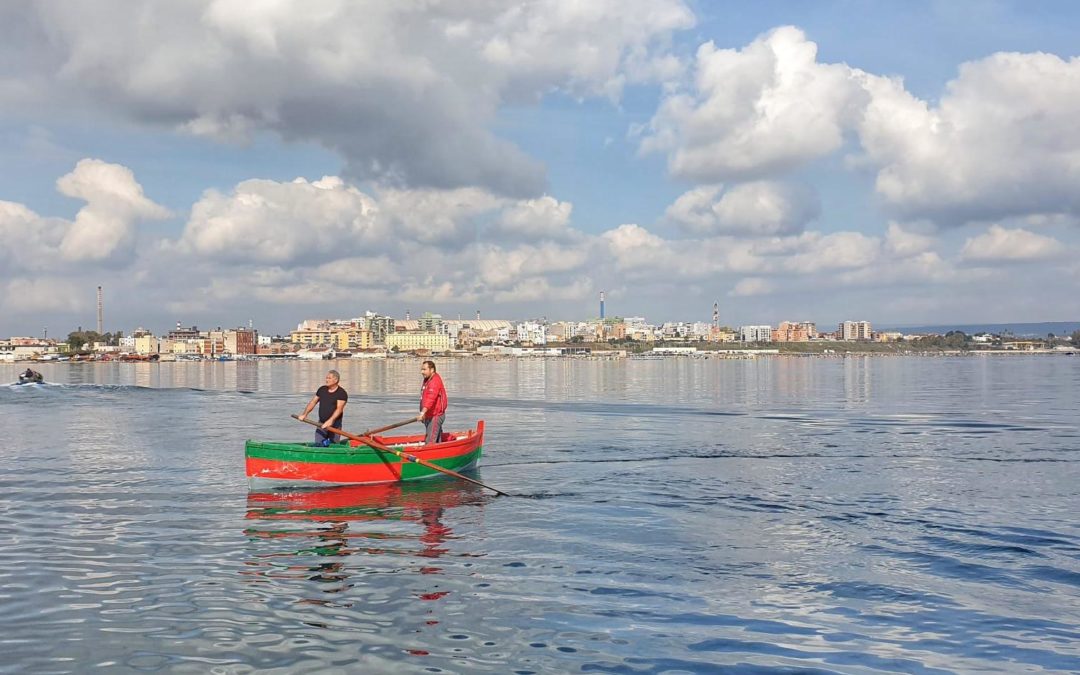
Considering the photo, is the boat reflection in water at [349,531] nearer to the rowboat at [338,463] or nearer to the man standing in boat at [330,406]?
the rowboat at [338,463]

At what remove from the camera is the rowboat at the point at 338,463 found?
2205 centimetres

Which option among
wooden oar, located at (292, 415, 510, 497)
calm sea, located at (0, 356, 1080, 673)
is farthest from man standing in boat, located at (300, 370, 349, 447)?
calm sea, located at (0, 356, 1080, 673)

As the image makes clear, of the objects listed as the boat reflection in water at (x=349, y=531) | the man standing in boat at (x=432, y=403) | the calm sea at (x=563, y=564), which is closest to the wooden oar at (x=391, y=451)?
the boat reflection in water at (x=349, y=531)

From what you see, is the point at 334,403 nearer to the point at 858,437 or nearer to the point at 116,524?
the point at 116,524

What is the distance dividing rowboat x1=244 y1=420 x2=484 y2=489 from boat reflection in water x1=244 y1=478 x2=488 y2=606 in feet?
0.85

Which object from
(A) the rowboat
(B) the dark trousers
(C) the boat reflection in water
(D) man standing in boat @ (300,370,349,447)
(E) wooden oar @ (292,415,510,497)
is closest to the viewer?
(C) the boat reflection in water

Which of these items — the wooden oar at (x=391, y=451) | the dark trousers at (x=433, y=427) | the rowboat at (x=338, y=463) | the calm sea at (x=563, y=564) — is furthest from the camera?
the dark trousers at (x=433, y=427)

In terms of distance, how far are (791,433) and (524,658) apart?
31.2 meters

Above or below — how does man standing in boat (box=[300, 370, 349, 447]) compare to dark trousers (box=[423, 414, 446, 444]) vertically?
above

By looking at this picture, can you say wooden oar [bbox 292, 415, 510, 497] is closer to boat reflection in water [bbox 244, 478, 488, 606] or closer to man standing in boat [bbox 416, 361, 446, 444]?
boat reflection in water [bbox 244, 478, 488, 606]

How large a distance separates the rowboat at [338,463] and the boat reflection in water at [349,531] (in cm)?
26

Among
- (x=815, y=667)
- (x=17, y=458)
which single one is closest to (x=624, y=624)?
(x=815, y=667)

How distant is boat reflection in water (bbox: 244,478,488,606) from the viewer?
14.0m

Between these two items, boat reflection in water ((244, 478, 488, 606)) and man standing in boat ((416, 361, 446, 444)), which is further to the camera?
man standing in boat ((416, 361, 446, 444))
